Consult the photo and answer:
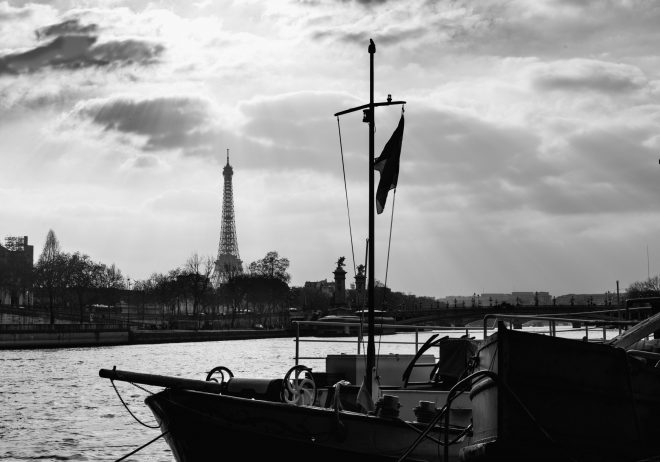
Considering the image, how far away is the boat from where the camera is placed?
880 centimetres

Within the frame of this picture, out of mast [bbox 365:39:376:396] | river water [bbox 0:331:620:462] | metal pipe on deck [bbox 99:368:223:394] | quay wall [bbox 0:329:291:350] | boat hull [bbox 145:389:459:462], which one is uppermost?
mast [bbox 365:39:376:396]

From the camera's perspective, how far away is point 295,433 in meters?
11.0

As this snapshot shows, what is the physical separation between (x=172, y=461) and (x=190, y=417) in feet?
35.4

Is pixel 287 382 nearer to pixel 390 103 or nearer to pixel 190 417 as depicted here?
pixel 190 417

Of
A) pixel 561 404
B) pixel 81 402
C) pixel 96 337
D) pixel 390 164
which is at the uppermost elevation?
pixel 390 164

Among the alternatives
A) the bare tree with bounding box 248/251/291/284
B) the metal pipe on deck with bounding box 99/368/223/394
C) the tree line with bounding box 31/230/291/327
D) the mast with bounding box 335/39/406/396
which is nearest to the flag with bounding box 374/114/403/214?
the mast with bounding box 335/39/406/396

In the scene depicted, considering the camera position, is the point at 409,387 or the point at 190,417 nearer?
the point at 190,417

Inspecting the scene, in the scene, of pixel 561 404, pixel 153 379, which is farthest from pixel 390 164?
pixel 561 404

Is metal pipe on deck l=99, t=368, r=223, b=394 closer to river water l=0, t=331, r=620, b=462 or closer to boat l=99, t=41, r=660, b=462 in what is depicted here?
boat l=99, t=41, r=660, b=462

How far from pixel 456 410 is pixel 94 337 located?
7674 cm

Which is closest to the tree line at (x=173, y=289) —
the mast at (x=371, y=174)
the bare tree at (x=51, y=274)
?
the bare tree at (x=51, y=274)

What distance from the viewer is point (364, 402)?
40.3 feet

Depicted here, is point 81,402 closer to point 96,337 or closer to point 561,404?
point 561,404

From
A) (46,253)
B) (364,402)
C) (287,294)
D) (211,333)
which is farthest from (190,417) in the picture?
(46,253)
